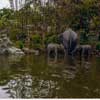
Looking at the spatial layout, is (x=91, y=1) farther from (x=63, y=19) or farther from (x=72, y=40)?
(x=72, y=40)

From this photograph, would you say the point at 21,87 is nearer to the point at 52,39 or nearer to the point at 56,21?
the point at 52,39

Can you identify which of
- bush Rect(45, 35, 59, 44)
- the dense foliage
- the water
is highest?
the dense foliage

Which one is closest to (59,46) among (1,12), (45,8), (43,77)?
(45,8)

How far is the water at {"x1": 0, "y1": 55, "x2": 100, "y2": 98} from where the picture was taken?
4.60 metres

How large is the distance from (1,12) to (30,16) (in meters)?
2.96

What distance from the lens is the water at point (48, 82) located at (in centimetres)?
460

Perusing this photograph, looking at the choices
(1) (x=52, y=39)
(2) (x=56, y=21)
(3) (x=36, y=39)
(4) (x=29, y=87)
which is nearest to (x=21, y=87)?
(4) (x=29, y=87)

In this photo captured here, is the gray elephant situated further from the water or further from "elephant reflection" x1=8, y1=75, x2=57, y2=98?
"elephant reflection" x1=8, y1=75, x2=57, y2=98

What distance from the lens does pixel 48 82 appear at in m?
5.52

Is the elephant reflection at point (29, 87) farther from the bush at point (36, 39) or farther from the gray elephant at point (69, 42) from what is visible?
the bush at point (36, 39)

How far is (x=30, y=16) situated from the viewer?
1404cm

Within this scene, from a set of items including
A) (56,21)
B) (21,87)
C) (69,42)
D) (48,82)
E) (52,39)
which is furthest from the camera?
(56,21)

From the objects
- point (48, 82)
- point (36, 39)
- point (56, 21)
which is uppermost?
point (56, 21)

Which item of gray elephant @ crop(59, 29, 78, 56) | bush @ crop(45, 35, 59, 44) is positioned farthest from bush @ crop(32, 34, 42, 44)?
gray elephant @ crop(59, 29, 78, 56)
